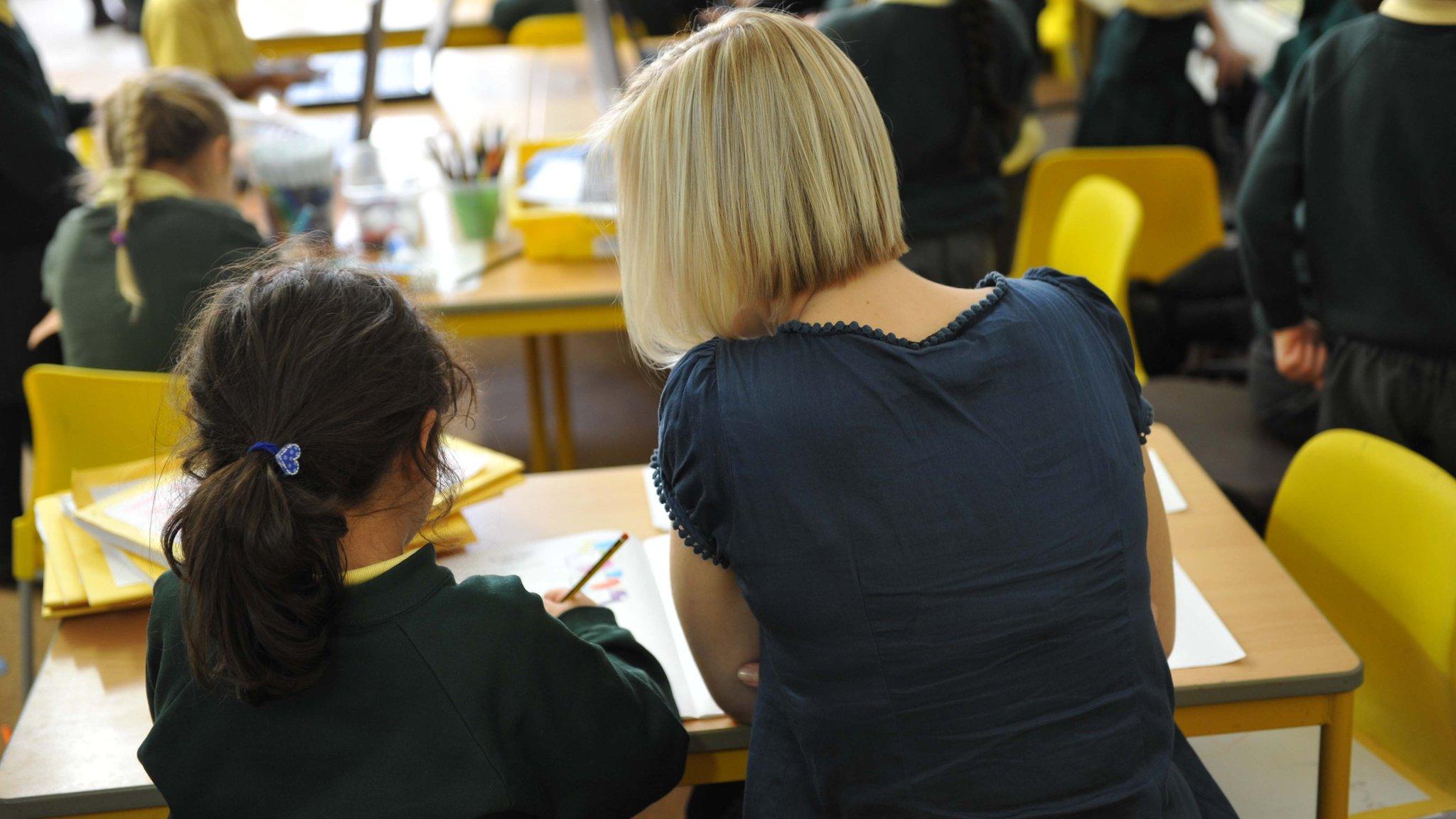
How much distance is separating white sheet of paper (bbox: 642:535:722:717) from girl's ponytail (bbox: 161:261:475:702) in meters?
0.29

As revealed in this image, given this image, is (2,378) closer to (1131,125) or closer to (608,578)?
(608,578)

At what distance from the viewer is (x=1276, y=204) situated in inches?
76.6

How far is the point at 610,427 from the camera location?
3.47m

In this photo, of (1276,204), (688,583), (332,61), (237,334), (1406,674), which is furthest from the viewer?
(332,61)

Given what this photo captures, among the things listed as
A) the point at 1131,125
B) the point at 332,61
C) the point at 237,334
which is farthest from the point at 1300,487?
the point at 332,61

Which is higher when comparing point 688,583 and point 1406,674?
point 688,583

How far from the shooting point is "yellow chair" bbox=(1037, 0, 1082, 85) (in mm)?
4930

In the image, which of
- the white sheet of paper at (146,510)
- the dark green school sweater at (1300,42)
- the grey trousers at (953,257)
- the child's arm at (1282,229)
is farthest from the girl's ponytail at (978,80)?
the white sheet of paper at (146,510)

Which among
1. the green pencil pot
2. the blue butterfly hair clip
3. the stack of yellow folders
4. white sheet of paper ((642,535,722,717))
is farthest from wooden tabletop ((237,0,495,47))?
the blue butterfly hair clip

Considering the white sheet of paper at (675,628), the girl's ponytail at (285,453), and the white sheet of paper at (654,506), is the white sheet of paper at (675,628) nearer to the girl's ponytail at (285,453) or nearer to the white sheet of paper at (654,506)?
the white sheet of paper at (654,506)

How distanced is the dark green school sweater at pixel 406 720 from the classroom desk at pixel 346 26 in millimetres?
4352

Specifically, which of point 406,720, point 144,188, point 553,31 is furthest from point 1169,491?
point 553,31

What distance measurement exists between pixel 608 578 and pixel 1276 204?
1.24m

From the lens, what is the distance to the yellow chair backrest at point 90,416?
171cm
